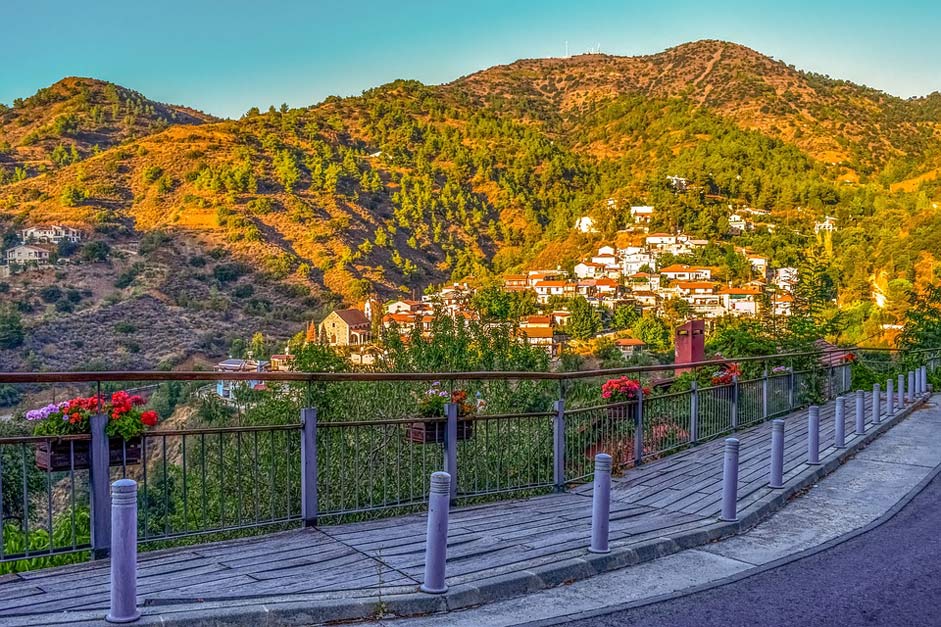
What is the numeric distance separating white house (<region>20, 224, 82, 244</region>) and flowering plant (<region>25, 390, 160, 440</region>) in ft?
397

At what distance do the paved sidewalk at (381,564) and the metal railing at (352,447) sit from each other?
0.82ft

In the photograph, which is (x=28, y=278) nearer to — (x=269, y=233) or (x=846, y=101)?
(x=269, y=233)

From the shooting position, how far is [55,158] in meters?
153

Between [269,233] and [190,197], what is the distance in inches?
753

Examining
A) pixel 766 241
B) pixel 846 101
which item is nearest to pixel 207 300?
pixel 766 241

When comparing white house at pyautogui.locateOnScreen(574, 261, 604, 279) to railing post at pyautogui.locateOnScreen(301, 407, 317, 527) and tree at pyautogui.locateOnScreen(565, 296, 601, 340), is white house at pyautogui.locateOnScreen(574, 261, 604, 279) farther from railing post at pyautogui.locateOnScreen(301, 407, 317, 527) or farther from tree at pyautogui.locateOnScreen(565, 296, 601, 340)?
railing post at pyautogui.locateOnScreen(301, 407, 317, 527)

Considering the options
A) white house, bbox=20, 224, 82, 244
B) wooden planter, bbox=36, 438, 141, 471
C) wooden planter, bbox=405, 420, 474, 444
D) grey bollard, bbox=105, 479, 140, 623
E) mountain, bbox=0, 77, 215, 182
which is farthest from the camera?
mountain, bbox=0, 77, 215, 182

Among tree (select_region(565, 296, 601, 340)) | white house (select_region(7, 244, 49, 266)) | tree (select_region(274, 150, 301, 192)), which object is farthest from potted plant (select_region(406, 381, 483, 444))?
tree (select_region(274, 150, 301, 192))

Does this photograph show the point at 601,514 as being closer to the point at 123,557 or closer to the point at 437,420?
the point at 437,420

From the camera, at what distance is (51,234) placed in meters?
114

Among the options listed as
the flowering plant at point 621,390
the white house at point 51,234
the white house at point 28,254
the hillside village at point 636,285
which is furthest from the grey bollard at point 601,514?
the white house at point 51,234

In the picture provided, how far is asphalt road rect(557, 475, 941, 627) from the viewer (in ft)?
15.0

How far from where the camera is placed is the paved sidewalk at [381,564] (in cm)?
427

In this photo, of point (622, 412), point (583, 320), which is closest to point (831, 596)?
point (622, 412)
